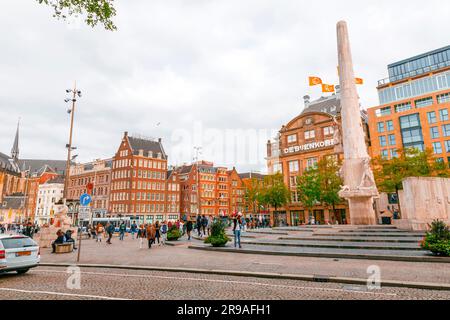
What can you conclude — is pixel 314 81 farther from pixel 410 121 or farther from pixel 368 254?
pixel 368 254

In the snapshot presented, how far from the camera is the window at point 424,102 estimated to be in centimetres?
5384

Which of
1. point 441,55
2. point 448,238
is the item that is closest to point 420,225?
point 448,238

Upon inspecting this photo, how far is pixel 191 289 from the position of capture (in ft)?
25.2

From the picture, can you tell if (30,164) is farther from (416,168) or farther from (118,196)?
(416,168)

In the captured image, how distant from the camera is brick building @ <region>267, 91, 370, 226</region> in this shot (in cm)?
5758

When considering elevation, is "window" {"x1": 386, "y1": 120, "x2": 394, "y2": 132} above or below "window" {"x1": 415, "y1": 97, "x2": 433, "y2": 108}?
below

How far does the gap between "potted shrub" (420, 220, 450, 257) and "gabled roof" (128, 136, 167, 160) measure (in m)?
71.8

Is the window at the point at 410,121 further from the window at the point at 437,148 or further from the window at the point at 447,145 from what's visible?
the window at the point at 447,145

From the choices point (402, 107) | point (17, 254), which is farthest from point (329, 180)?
point (17, 254)

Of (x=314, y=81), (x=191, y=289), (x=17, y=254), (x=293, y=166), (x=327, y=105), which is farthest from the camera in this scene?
(x=327, y=105)

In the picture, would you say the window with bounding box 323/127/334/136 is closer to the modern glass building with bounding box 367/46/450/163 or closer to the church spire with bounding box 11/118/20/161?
the modern glass building with bounding box 367/46/450/163

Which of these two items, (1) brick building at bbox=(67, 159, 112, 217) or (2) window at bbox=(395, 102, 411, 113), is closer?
(2) window at bbox=(395, 102, 411, 113)

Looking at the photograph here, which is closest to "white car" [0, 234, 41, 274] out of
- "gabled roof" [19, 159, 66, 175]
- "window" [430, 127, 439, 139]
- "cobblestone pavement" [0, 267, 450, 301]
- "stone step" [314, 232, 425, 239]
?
"cobblestone pavement" [0, 267, 450, 301]

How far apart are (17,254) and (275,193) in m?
50.2
